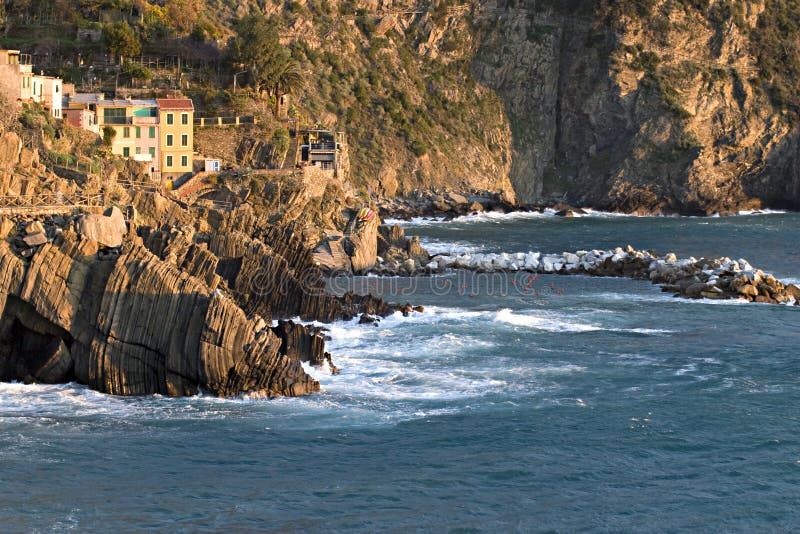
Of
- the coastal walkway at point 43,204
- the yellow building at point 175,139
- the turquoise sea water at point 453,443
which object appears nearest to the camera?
the turquoise sea water at point 453,443

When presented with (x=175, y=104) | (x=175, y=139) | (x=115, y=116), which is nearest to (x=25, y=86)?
(x=115, y=116)

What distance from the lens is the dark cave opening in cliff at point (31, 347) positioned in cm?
4144

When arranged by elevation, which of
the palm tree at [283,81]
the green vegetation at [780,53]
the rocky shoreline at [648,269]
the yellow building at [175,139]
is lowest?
the rocky shoreline at [648,269]

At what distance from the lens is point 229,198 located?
89.2 m

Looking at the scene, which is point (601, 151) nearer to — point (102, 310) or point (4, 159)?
point (4, 159)

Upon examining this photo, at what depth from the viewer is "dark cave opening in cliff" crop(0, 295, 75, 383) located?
136 feet

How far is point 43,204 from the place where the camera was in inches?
2067

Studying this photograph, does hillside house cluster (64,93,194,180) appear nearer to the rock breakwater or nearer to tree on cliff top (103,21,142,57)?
tree on cliff top (103,21,142,57)

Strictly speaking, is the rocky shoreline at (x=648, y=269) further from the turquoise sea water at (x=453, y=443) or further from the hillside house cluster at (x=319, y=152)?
the hillside house cluster at (x=319, y=152)

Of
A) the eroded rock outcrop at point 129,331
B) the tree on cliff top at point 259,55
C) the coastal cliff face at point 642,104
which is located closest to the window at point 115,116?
the tree on cliff top at point 259,55

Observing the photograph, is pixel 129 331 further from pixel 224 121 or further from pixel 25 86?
pixel 224 121

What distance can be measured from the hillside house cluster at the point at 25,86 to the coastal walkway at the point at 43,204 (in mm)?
32972

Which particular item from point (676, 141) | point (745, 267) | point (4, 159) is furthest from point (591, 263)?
point (676, 141)

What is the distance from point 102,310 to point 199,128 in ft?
208
